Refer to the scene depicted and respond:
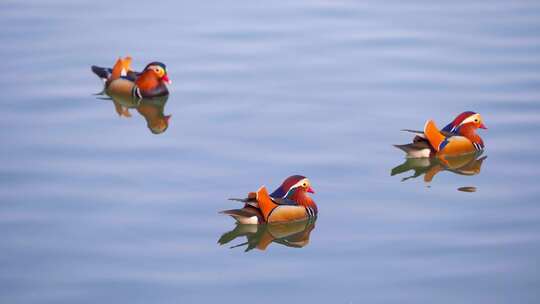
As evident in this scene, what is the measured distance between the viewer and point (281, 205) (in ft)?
46.4

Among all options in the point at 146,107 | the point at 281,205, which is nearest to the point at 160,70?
the point at 146,107

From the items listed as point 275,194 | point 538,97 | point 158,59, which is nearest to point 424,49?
point 538,97

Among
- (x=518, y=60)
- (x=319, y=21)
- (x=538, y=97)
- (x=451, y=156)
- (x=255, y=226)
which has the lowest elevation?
(x=255, y=226)

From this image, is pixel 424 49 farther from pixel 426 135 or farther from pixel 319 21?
pixel 426 135

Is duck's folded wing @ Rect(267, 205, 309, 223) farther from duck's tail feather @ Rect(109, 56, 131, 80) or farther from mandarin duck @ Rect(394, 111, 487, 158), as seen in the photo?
duck's tail feather @ Rect(109, 56, 131, 80)

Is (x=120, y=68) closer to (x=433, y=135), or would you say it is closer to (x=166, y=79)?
(x=166, y=79)

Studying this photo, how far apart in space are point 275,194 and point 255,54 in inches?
267

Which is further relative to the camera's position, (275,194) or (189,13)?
(189,13)

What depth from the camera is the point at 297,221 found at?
1433 cm

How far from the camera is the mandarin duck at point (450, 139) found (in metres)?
16.2

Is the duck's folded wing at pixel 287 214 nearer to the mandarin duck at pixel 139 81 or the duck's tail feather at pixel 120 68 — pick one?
the mandarin duck at pixel 139 81

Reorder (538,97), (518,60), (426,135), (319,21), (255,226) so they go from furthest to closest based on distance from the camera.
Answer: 1. (319,21)
2. (518,60)
3. (538,97)
4. (426,135)
5. (255,226)

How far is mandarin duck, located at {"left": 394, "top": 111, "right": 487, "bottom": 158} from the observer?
1616 cm

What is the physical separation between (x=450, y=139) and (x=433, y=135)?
0.37 metres
